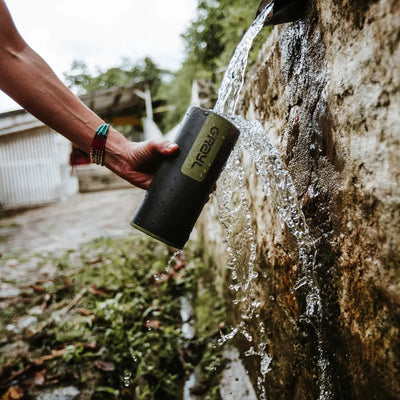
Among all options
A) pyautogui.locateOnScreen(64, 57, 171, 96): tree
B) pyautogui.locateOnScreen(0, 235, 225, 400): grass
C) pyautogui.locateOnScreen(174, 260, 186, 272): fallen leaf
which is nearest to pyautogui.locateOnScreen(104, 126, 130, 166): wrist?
pyautogui.locateOnScreen(0, 235, 225, 400): grass

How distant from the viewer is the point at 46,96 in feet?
4.55

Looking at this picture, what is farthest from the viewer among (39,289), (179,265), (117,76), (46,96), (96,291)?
(117,76)

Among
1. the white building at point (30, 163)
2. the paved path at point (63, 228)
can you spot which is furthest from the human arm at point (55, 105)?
the white building at point (30, 163)

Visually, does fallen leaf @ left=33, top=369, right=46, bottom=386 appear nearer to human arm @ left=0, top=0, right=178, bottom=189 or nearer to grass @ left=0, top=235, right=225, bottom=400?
grass @ left=0, top=235, right=225, bottom=400

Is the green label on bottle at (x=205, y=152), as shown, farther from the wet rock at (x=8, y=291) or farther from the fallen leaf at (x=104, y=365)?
the wet rock at (x=8, y=291)

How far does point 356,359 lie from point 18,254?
5310mm

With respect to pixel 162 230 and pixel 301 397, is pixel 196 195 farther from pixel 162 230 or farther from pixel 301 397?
pixel 301 397

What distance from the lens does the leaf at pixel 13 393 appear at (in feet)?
6.62

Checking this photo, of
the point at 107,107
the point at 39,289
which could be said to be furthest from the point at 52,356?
the point at 107,107

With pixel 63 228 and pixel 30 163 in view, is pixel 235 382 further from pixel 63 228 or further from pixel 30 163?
pixel 30 163

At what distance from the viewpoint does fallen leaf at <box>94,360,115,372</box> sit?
223 cm

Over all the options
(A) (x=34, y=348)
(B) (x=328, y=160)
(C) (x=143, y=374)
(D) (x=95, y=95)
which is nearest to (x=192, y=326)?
(C) (x=143, y=374)

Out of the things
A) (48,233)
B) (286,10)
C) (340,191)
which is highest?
(286,10)

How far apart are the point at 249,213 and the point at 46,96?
130 centimetres
